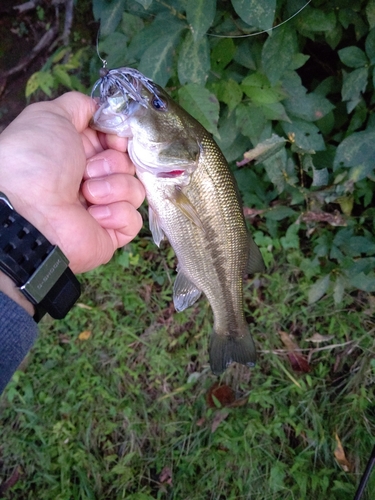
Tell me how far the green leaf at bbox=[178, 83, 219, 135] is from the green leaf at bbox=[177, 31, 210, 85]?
9 centimetres

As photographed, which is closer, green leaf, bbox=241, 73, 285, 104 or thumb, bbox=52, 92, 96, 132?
thumb, bbox=52, 92, 96, 132

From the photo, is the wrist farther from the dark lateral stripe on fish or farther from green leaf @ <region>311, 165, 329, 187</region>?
green leaf @ <region>311, 165, 329, 187</region>

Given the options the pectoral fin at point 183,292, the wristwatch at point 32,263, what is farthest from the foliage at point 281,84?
the wristwatch at point 32,263

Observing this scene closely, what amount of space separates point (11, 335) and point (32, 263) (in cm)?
26

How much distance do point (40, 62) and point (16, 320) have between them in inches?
117

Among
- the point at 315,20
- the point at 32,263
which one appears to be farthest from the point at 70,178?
Result: the point at 315,20

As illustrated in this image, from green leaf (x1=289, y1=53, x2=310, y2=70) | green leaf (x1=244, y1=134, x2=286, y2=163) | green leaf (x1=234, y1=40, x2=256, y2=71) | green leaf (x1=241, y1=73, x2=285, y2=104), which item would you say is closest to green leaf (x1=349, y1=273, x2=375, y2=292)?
green leaf (x1=244, y1=134, x2=286, y2=163)

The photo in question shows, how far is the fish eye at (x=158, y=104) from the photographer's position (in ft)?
5.34

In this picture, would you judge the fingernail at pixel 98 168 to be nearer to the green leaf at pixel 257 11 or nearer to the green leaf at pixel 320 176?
the green leaf at pixel 257 11

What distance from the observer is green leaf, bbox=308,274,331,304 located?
274 centimetres

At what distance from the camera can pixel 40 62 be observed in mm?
3600

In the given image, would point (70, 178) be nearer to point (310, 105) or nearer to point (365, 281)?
point (310, 105)

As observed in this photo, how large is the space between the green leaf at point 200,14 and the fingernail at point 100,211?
0.80 metres

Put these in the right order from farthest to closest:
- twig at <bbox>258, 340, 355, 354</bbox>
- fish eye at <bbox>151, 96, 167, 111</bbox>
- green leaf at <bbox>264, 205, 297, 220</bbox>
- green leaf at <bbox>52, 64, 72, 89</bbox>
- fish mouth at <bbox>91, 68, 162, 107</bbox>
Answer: twig at <bbox>258, 340, 355, 354</bbox> → green leaf at <bbox>264, 205, 297, 220</bbox> → green leaf at <bbox>52, 64, 72, 89</bbox> → fish eye at <bbox>151, 96, 167, 111</bbox> → fish mouth at <bbox>91, 68, 162, 107</bbox>
